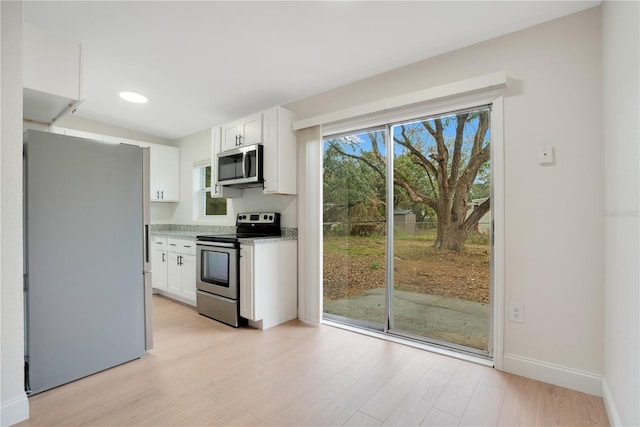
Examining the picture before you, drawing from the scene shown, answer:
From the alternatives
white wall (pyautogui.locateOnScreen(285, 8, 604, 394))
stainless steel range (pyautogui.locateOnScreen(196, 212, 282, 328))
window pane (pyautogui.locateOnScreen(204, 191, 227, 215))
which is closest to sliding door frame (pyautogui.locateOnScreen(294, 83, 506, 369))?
white wall (pyautogui.locateOnScreen(285, 8, 604, 394))

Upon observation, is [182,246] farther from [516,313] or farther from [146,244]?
[516,313]

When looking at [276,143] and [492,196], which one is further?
[276,143]

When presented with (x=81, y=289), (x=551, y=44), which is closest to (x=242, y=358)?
(x=81, y=289)

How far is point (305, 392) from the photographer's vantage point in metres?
1.88

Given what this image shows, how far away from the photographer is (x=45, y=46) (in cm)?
183

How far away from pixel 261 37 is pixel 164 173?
3225mm

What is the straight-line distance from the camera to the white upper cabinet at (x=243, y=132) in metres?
3.32

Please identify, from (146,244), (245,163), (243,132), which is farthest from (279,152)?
(146,244)

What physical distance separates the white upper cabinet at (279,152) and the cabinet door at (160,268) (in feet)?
6.31

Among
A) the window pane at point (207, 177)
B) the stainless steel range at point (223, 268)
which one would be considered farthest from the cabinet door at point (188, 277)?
the window pane at point (207, 177)

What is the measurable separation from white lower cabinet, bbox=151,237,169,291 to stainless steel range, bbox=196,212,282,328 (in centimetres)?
89

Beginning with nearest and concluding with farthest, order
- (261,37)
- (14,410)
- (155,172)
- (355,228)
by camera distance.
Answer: (14,410) → (261,37) → (355,228) → (155,172)

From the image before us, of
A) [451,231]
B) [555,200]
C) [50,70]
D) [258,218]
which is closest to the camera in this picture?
[50,70]

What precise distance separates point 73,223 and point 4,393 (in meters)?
0.98
